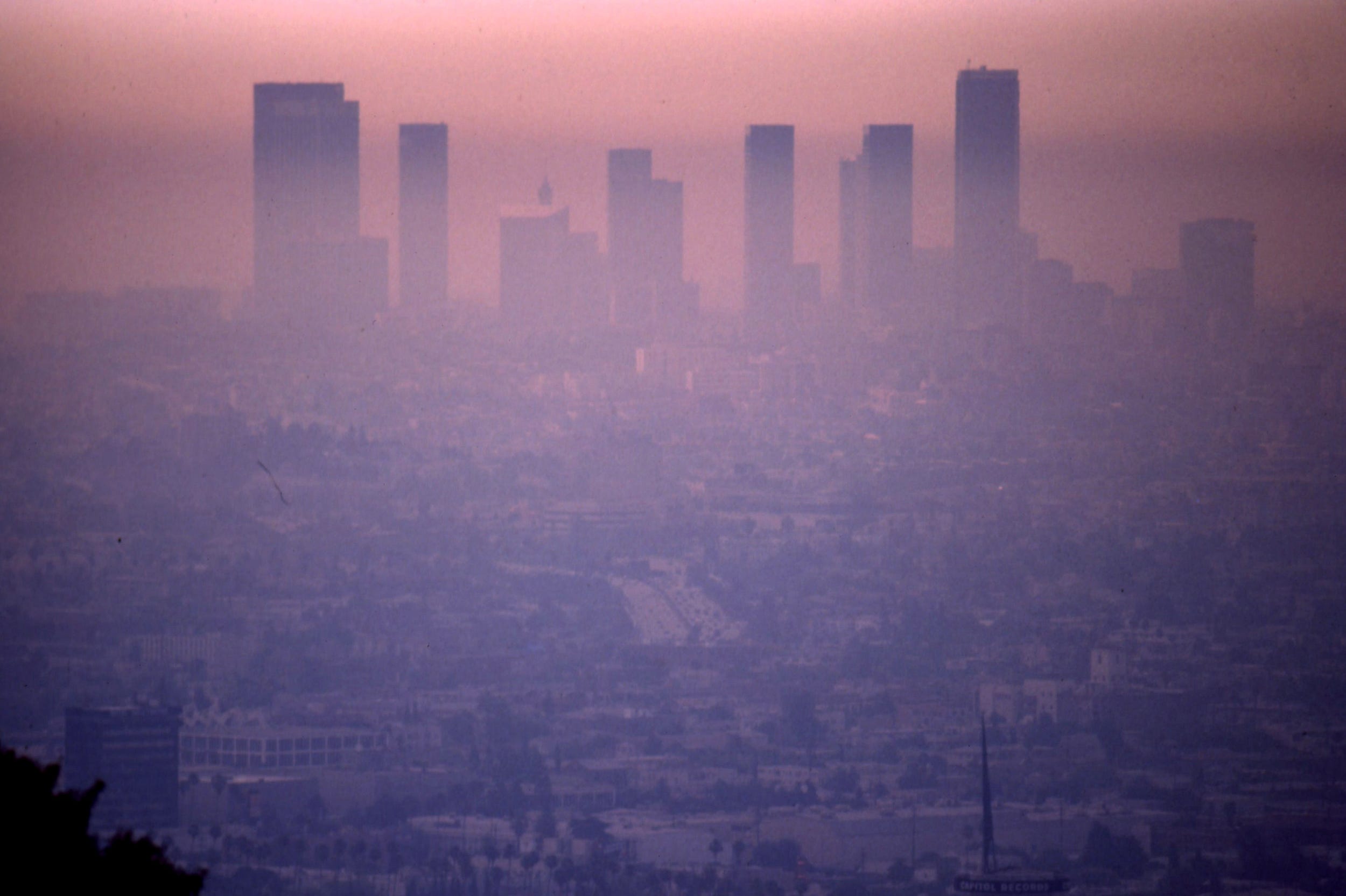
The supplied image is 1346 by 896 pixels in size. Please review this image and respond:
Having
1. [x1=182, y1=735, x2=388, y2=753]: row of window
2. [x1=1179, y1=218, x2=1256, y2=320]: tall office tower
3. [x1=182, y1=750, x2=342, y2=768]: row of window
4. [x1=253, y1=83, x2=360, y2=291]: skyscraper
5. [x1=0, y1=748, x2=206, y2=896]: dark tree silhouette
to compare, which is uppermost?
[x1=253, y1=83, x2=360, y2=291]: skyscraper

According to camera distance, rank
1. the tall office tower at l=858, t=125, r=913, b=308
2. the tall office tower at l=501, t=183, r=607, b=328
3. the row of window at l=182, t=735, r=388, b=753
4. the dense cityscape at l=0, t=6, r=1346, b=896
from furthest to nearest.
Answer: the tall office tower at l=501, t=183, r=607, b=328, the tall office tower at l=858, t=125, r=913, b=308, the row of window at l=182, t=735, r=388, b=753, the dense cityscape at l=0, t=6, r=1346, b=896

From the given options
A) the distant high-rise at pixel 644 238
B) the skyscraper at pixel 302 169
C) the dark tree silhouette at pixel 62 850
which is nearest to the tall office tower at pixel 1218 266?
the distant high-rise at pixel 644 238

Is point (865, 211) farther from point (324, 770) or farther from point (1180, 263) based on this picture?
point (324, 770)

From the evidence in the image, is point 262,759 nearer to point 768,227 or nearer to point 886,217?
point 768,227

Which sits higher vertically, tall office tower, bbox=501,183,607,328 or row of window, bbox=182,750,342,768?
tall office tower, bbox=501,183,607,328

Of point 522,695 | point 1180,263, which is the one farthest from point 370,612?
point 1180,263

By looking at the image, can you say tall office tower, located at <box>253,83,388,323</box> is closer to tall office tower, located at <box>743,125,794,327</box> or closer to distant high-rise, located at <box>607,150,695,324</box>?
distant high-rise, located at <box>607,150,695,324</box>

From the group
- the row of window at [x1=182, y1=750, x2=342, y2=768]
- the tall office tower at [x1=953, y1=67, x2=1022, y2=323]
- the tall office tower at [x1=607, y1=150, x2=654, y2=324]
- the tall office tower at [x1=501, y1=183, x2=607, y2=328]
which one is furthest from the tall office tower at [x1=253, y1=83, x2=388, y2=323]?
the row of window at [x1=182, y1=750, x2=342, y2=768]
